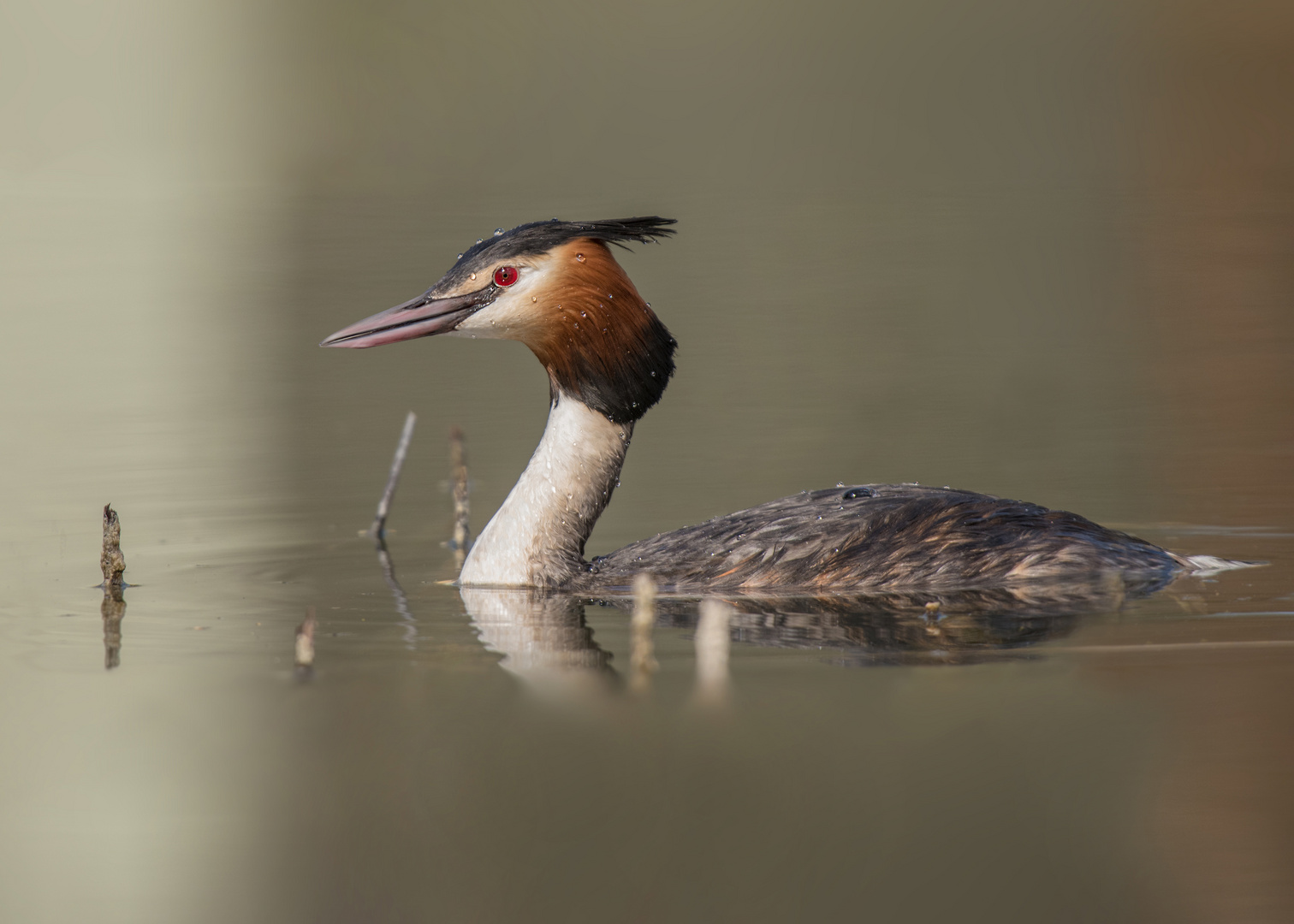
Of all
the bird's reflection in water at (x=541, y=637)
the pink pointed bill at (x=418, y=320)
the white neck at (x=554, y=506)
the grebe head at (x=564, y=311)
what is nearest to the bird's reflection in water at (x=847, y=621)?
the bird's reflection in water at (x=541, y=637)

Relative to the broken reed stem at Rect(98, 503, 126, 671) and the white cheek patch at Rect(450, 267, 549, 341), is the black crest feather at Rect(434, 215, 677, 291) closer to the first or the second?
the white cheek patch at Rect(450, 267, 549, 341)

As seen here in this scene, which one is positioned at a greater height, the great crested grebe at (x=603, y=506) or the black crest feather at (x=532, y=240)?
the black crest feather at (x=532, y=240)

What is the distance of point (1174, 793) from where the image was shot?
518 cm

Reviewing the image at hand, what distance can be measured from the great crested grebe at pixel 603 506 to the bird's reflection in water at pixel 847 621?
0.11 metres

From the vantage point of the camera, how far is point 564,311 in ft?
24.8

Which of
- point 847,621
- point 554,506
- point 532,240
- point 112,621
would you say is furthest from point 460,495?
point 847,621

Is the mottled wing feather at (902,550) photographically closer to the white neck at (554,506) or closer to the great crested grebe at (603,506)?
the great crested grebe at (603,506)

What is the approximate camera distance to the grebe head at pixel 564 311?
24.8 feet

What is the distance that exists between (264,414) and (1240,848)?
9752 mm

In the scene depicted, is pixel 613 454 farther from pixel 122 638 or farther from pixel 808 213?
pixel 808 213

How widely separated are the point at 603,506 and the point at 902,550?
4.64 ft

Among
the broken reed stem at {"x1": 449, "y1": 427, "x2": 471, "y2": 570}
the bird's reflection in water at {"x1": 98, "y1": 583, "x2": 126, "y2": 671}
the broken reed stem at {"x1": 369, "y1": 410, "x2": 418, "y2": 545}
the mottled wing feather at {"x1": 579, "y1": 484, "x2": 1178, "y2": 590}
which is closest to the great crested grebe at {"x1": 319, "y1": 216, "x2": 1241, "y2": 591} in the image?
the mottled wing feather at {"x1": 579, "y1": 484, "x2": 1178, "y2": 590}

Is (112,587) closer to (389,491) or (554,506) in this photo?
(389,491)

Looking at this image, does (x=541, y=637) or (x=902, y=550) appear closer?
(x=541, y=637)
